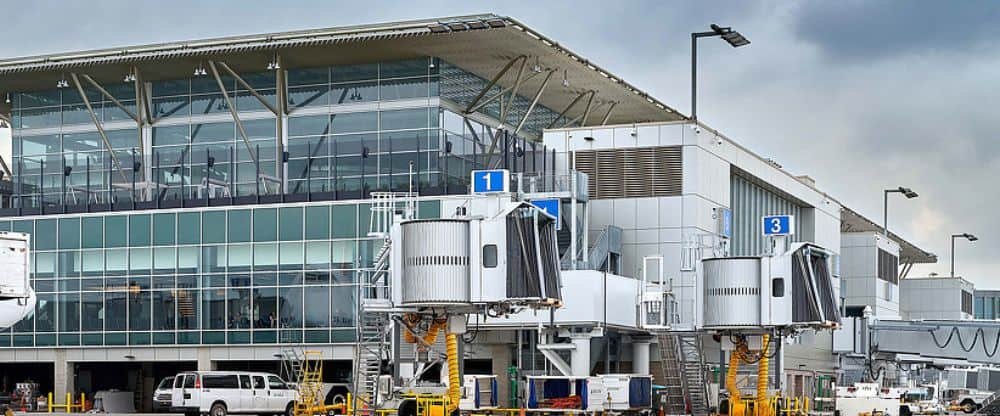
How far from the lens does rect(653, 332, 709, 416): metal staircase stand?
66812mm

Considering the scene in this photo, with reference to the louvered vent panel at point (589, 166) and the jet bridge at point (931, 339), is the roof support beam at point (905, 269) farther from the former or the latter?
the louvered vent panel at point (589, 166)

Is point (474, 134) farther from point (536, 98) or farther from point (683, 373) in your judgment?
point (683, 373)

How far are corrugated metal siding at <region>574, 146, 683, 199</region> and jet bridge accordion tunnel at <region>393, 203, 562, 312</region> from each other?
74.7 ft

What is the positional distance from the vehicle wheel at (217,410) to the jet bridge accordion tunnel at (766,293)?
1882 centimetres

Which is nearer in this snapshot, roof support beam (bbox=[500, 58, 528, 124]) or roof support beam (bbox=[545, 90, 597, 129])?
roof support beam (bbox=[500, 58, 528, 124])

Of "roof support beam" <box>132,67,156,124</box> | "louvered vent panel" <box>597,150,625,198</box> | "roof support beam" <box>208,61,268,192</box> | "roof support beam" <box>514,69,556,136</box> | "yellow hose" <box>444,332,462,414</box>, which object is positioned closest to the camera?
"yellow hose" <box>444,332,462,414</box>

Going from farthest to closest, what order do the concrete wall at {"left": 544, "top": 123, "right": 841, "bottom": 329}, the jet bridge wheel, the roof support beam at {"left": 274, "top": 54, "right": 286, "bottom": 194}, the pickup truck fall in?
the pickup truck < the jet bridge wheel < the roof support beam at {"left": 274, "top": 54, "right": 286, "bottom": 194} < the concrete wall at {"left": 544, "top": 123, "right": 841, "bottom": 329}

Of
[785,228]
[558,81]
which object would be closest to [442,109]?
[558,81]

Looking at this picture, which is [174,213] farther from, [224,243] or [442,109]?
[442,109]

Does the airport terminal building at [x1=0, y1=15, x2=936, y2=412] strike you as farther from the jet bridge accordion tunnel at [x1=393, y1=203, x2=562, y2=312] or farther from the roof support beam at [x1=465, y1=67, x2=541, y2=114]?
the jet bridge accordion tunnel at [x1=393, y1=203, x2=562, y2=312]

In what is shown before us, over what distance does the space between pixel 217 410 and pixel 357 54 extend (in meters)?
19.3

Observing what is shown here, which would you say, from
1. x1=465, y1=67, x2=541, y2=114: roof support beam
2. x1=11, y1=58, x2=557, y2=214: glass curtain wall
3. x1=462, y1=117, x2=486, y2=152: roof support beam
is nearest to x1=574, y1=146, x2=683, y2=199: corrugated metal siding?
x1=11, y1=58, x2=557, y2=214: glass curtain wall

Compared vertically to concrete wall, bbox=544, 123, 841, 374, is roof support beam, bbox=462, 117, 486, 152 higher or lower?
higher

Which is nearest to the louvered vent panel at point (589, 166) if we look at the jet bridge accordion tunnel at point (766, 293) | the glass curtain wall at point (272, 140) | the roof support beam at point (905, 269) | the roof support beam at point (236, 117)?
the glass curtain wall at point (272, 140)
